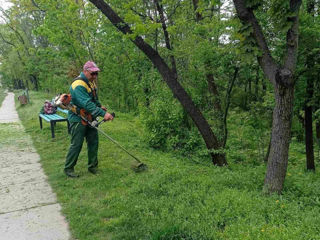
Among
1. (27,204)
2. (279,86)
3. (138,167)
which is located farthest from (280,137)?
(27,204)

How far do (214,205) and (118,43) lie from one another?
33.4 ft

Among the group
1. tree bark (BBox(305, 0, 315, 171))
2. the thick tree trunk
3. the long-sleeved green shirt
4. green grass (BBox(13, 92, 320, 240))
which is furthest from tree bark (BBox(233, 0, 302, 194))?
the long-sleeved green shirt

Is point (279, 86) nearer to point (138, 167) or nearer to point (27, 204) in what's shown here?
point (138, 167)

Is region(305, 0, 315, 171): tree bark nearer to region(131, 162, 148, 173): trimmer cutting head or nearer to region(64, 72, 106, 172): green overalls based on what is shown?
region(131, 162, 148, 173): trimmer cutting head

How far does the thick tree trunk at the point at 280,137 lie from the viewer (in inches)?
159

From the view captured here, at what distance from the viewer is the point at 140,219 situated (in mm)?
3758

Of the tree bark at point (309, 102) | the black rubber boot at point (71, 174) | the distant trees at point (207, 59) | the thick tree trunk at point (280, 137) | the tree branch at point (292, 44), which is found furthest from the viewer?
the tree bark at point (309, 102)

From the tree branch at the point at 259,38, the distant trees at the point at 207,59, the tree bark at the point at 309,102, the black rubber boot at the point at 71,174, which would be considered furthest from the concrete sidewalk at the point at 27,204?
the tree bark at the point at 309,102

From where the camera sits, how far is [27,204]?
4.46 m

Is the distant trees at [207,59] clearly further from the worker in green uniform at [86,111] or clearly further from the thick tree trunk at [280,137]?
the worker in green uniform at [86,111]

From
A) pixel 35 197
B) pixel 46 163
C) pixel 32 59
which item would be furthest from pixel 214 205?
pixel 32 59

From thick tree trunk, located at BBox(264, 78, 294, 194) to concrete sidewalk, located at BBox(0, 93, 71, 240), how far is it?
9.34 ft

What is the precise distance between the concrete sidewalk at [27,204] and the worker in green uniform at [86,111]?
69 centimetres

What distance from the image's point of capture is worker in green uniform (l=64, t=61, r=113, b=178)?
5215mm
